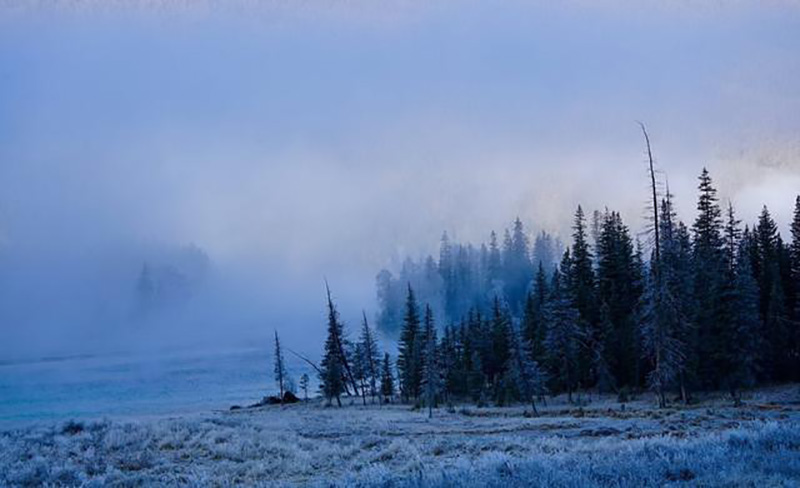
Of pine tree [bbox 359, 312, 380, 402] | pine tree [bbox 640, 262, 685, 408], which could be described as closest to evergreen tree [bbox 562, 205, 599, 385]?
pine tree [bbox 640, 262, 685, 408]

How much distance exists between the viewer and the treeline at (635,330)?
157 feet

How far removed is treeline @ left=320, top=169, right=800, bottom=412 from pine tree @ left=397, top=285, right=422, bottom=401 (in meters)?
0.19

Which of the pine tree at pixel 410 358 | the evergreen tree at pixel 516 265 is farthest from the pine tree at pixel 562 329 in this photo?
the evergreen tree at pixel 516 265

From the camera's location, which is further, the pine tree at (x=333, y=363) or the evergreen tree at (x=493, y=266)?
the evergreen tree at (x=493, y=266)

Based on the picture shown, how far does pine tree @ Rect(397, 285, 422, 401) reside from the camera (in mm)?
71375

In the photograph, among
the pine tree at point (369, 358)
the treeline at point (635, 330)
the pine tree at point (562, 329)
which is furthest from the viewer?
the pine tree at point (369, 358)

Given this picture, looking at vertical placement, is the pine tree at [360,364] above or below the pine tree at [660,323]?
below

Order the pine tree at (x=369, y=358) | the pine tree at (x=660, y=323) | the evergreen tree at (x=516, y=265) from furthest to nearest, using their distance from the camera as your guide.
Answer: the evergreen tree at (x=516, y=265)
the pine tree at (x=369, y=358)
the pine tree at (x=660, y=323)

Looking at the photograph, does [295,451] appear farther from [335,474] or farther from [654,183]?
[654,183]

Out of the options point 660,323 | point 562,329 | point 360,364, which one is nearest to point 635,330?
point 562,329

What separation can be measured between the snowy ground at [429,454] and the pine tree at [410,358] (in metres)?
33.6

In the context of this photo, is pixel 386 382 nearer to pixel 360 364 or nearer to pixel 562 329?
pixel 360 364

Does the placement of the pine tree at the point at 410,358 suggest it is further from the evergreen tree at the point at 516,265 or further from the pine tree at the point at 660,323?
the evergreen tree at the point at 516,265

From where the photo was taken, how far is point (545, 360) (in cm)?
6419
